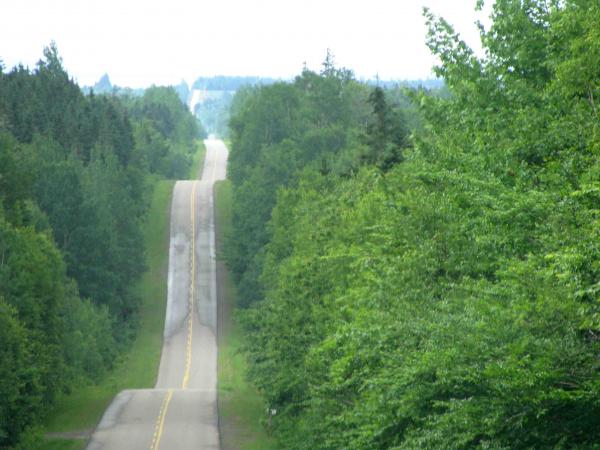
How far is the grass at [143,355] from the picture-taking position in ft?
161

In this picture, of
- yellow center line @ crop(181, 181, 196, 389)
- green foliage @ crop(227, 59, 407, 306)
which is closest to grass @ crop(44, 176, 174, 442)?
yellow center line @ crop(181, 181, 196, 389)

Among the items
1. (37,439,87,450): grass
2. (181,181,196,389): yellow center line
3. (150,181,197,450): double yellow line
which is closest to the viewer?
(37,439,87,450): grass

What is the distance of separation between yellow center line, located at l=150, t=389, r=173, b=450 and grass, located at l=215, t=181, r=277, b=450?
246 cm

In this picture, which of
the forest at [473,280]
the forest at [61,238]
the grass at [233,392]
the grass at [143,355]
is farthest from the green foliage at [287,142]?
the forest at [473,280]

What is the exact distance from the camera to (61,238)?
71.3m

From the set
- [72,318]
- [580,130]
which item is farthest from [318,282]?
[72,318]

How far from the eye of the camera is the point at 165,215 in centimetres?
10931

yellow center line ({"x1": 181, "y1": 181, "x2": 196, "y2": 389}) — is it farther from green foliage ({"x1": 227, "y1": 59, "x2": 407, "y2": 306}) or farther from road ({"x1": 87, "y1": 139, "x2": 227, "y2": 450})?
green foliage ({"x1": 227, "y1": 59, "x2": 407, "y2": 306})

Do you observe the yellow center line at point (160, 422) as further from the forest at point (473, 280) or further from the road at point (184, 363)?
the forest at point (473, 280)

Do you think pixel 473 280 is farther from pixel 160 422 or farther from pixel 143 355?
pixel 143 355

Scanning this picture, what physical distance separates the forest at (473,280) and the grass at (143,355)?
9502mm

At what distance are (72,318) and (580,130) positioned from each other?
4160cm

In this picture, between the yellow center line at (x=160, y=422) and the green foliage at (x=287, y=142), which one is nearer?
the yellow center line at (x=160, y=422)

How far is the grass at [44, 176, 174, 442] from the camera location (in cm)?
4900
